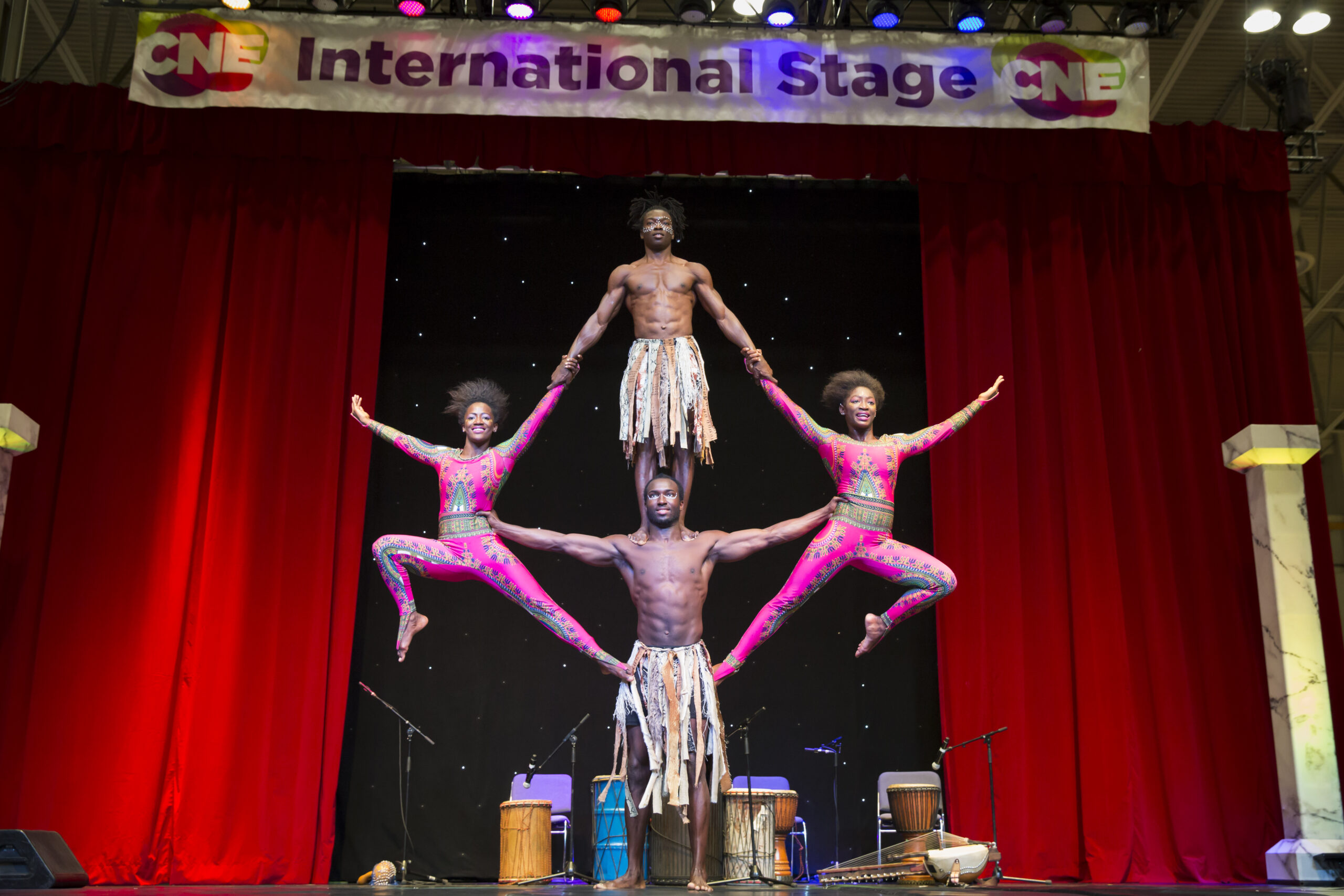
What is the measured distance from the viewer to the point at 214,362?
23.0 ft

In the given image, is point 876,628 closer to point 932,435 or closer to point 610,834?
point 932,435

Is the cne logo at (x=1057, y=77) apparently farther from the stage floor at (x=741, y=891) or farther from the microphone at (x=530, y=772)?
the microphone at (x=530, y=772)

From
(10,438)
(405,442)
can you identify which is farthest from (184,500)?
(405,442)


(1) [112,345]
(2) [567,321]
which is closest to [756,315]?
(2) [567,321]

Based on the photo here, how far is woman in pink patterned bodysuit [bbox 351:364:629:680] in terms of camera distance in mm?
5656

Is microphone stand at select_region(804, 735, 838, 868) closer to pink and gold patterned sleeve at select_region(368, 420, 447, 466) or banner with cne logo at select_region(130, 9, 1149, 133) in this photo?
pink and gold patterned sleeve at select_region(368, 420, 447, 466)

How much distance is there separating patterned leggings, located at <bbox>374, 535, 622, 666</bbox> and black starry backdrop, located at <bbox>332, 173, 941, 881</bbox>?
57.0 inches

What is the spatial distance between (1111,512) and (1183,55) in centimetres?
364

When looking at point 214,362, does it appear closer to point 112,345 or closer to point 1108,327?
point 112,345

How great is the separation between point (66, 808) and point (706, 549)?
3.70 meters

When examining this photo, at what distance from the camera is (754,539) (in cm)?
550

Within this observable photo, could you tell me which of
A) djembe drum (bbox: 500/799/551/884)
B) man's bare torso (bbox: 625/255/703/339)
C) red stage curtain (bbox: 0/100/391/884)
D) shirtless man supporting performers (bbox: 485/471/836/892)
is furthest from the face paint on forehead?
djembe drum (bbox: 500/799/551/884)

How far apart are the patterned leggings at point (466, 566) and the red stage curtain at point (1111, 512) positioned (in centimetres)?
242

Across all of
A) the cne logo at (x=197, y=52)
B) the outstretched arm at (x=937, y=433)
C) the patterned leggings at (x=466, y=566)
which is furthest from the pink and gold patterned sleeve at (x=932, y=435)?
the cne logo at (x=197, y=52)
